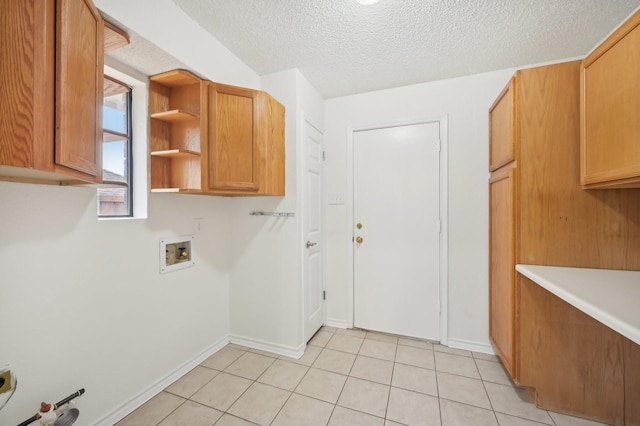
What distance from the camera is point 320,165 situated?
8.55ft

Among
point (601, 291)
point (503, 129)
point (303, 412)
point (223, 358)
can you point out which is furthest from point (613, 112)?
point (223, 358)

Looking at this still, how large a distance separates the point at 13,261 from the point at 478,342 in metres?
3.04

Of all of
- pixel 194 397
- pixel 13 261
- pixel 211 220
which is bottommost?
pixel 194 397

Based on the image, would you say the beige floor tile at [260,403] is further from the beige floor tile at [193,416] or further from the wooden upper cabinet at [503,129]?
the wooden upper cabinet at [503,129]

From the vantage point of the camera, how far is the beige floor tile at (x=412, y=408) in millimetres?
1465

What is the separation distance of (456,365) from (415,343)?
386 millimetres

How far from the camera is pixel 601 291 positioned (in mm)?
1054

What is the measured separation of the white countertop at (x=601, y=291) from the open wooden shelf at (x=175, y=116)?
7.23ft

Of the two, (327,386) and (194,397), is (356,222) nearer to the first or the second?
(327,386)

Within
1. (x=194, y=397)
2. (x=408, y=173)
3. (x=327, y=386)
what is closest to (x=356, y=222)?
(x=408, y=173)

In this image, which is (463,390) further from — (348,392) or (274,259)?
(274,259)

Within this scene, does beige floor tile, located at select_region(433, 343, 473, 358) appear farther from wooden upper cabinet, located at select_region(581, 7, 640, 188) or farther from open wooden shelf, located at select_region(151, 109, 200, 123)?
open wooden shelf, located at select_region(151, 109, 200, 123)

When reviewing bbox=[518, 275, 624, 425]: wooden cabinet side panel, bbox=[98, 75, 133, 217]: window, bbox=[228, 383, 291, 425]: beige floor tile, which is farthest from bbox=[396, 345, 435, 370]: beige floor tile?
bbox=[98, 75, 133, 217]: window

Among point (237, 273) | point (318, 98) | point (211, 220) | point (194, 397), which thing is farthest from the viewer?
point (318, 98)
